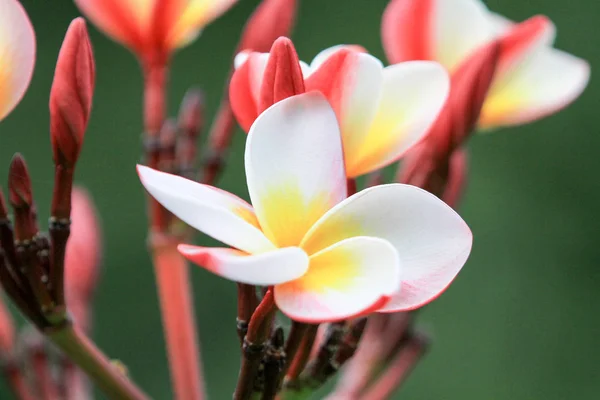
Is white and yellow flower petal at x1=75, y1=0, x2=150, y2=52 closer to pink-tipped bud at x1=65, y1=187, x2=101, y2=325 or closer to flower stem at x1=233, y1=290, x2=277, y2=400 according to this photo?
pink-tipped bud at x1=65, y1=187, x2=101, y2=325

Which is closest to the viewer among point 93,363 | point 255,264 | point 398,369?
point 255,264

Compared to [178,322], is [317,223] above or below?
above

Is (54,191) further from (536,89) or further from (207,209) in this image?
(536,89)

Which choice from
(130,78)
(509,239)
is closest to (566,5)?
(509,239)

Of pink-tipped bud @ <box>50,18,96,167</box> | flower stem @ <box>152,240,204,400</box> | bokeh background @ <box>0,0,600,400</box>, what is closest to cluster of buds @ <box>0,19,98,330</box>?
pink-tipped bud @ <box>50,18,96,167</box>

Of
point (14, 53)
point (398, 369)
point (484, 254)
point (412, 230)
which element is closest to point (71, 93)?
point (14, 53)

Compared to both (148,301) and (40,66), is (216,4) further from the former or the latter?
(40,66)
